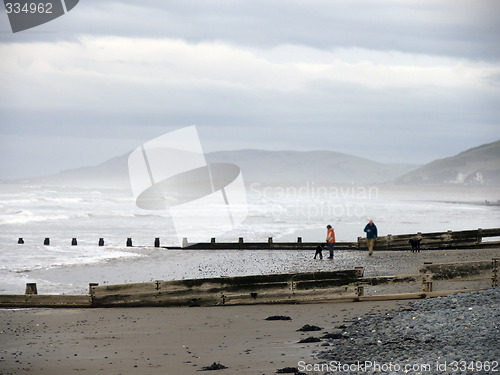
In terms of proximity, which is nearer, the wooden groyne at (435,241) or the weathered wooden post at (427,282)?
the weathered wooden post at (427,282)

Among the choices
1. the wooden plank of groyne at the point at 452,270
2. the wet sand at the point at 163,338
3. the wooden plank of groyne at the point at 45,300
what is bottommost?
the wet sand at the point at 163,338

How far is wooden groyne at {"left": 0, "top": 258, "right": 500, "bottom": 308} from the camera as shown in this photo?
16844 mm

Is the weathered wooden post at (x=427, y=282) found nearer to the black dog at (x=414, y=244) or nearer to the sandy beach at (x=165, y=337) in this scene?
the sandy beach at (x=165, y=337)

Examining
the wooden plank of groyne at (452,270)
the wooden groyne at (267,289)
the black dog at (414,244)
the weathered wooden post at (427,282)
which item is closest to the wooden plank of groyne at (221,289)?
the wooden groyne at (267,289)

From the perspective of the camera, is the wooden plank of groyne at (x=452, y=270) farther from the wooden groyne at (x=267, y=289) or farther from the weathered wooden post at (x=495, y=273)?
the weathered wooden post at (x=495, y=273)

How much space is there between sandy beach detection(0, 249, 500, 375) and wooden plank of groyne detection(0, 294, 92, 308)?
0.27 metres

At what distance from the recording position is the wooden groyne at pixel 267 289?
16.8 metres

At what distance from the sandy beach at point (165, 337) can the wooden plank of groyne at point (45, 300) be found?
0.88 ft

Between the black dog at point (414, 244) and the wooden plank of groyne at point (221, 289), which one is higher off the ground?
the black dog at point (414, 244)

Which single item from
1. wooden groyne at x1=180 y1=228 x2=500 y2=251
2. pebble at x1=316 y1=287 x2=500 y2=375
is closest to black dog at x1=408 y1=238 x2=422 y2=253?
wooden groyne at x1=180 y1=228 x2=500 y2=251

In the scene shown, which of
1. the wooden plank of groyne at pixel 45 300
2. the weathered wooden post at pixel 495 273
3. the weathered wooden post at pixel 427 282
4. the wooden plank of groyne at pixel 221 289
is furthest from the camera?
the wooden plank of groyne at pixel 45 300

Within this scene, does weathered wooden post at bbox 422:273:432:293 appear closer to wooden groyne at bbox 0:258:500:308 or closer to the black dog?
wooden groyne at bbox 0:258:500:308

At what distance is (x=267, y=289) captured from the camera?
17.4 meters

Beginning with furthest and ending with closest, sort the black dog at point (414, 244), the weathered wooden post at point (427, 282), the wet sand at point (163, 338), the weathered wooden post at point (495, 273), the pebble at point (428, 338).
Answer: the black dog at point (414, 244) < the weathered wooden post at point (495, 273) < the weathered wooden post at point (427, 282) < the wet sand at point (163, 338) < the pebble at point (428, 338)
